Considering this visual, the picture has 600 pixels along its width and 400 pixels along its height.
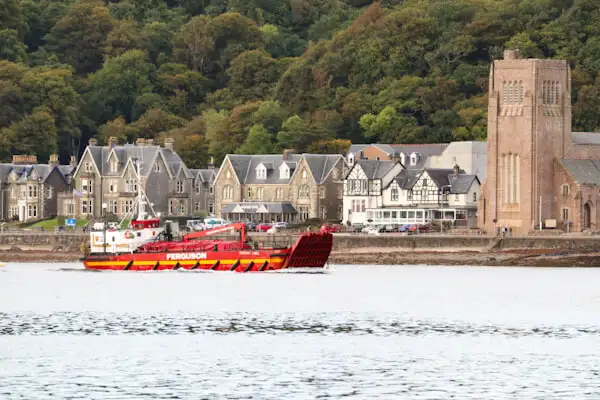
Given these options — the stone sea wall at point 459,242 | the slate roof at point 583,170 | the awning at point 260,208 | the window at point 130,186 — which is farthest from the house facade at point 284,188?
the slate roof at point 583,170

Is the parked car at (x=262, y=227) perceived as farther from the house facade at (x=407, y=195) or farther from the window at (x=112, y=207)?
the window at (x=112, y=207)

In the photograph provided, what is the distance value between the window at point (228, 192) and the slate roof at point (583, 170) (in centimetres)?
2876

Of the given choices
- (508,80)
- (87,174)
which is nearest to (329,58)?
(87,174)

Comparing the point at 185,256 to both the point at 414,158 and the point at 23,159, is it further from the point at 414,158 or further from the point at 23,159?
the point at 23,159

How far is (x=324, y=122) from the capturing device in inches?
6038

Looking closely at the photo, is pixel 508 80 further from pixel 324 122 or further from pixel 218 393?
pixel 218 393

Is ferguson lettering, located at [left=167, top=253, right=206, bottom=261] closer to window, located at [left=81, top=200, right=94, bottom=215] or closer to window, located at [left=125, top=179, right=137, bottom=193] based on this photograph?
window, located at [left=125, top=179, right=137, bottom=193]

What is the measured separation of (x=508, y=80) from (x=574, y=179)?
7.76m

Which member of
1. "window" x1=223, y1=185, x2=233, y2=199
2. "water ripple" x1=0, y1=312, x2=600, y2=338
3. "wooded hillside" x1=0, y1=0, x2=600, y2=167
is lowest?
"water ripple" x1=0, y1=312, x2=600, y2=338

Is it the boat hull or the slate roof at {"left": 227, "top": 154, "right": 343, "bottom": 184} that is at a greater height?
the slate roof at {"left": 227, "top": 154, "right": 343, "bottom": 184}

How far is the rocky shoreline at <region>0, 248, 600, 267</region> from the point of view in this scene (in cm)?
10544

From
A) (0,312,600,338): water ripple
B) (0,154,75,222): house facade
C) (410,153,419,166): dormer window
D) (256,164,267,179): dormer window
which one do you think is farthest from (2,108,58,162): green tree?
(0,312,600,338): water ripple

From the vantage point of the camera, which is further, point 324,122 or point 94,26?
point 94,26

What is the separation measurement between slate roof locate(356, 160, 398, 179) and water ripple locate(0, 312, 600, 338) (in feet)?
192
